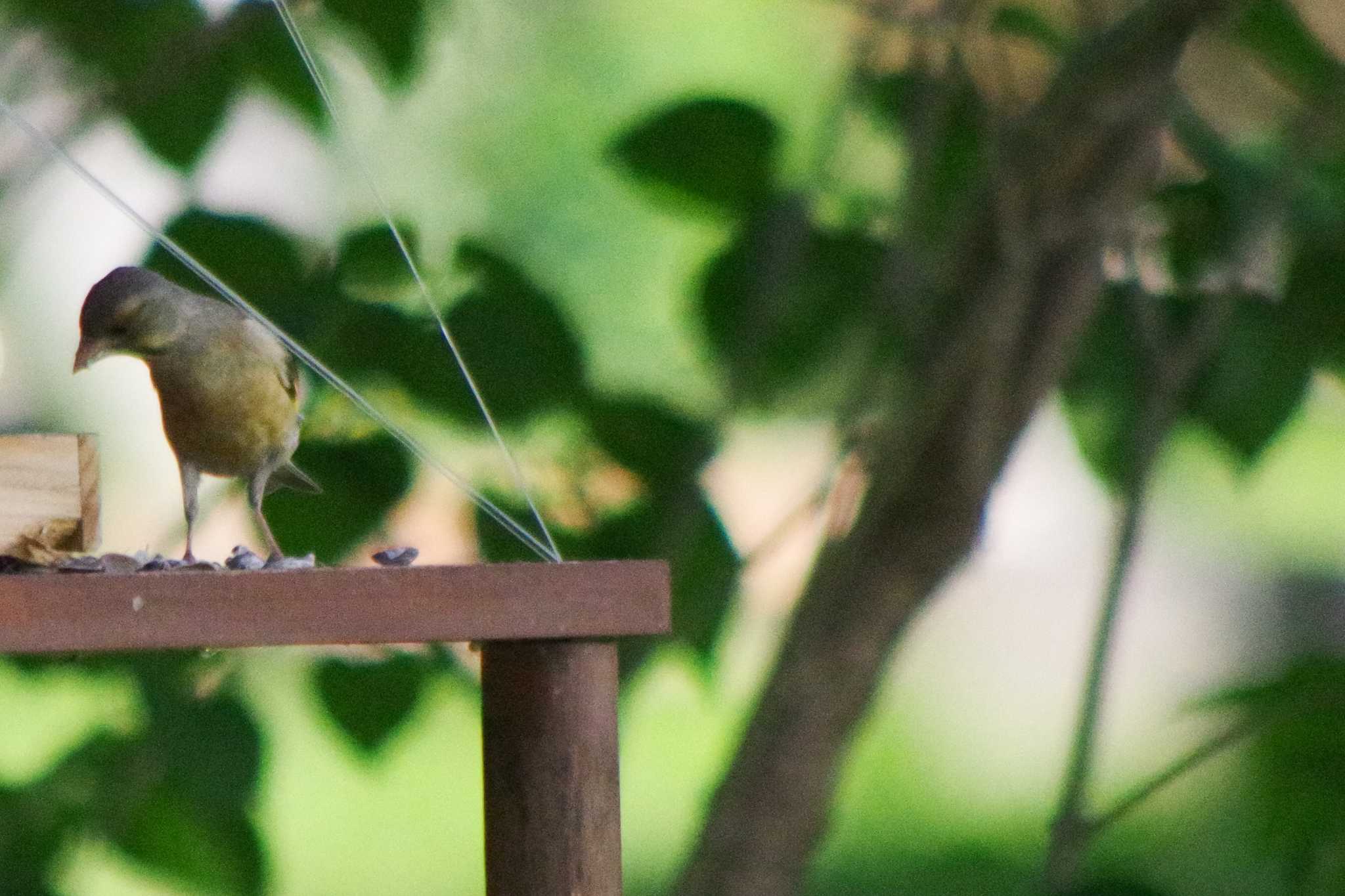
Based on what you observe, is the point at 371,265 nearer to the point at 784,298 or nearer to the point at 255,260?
the point at 255,260

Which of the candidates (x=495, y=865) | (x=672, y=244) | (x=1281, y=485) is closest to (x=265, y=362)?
(x=495, y=865)

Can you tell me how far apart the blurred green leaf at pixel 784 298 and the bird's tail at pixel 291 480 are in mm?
292

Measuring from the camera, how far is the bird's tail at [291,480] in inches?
43.6

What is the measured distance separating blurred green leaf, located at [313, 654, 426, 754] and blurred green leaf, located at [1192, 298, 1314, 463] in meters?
0.56

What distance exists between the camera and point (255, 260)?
1.17 meters

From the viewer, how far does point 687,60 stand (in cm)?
184

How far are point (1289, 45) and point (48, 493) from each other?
0.86 m

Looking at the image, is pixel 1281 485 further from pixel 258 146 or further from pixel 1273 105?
pixel 258 146

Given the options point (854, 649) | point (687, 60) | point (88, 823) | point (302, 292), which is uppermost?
point (687, 60)

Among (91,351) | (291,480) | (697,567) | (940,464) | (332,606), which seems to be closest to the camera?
(332,606)

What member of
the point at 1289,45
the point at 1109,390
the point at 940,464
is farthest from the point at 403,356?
the point at 1289,45

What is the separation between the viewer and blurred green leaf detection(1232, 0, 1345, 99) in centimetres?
128

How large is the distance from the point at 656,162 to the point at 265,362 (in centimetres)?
35

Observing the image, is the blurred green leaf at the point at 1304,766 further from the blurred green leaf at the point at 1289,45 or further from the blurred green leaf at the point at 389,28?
the blurred green leaf at the point at 389,28
